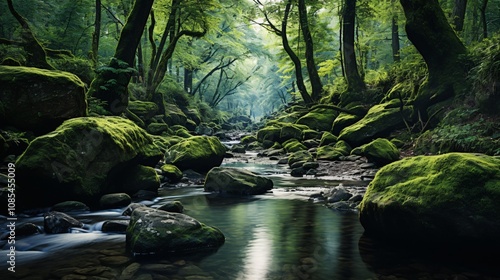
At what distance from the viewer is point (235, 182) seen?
861cm

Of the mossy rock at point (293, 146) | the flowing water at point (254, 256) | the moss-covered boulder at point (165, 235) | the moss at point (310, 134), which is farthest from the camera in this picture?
the moss at point (310, 134)

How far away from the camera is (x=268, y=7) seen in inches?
882

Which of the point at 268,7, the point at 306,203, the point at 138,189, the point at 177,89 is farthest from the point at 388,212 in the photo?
the point at 177,89

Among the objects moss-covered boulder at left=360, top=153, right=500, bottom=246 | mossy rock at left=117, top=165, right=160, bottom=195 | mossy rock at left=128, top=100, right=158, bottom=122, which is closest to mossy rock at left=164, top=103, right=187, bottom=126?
mossy rock at left=128, top=100, right=158, bottom=122

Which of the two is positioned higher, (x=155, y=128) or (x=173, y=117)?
(x=173, y=117)

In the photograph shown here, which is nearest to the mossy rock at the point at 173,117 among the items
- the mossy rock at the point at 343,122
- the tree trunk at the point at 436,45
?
the mossy rock at the point at 343,122

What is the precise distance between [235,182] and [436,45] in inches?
353

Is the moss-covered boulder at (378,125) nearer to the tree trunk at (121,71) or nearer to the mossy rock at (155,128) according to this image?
the tree trunk at (121,71)

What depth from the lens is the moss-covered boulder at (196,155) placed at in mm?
10938

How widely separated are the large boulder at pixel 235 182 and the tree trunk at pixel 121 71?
19.8 ft

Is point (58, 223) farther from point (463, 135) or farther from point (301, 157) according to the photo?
point (301, 157)

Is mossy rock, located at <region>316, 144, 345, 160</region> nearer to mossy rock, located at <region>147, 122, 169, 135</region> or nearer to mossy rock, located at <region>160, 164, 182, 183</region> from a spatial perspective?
mossy rock, located at <region>160, 164, 182, 183</region>

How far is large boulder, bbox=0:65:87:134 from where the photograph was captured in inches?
299

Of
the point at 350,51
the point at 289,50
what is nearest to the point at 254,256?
the point at 350,51
